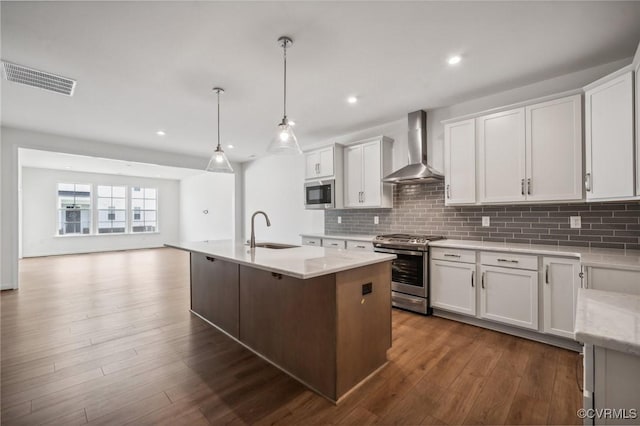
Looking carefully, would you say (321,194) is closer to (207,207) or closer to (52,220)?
(207,207)

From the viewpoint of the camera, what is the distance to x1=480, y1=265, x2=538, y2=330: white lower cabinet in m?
2.63

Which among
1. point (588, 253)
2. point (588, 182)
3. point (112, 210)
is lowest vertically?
point (588, 253)

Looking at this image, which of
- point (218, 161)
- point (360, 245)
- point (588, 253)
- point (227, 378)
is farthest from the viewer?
point (360, 245)

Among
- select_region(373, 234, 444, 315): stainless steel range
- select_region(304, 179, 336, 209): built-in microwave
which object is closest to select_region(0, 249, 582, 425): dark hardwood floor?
select_region(373, 234, 444, 315): stainless steel range

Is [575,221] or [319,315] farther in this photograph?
[575,221]

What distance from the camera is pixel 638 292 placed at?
6.28 feet

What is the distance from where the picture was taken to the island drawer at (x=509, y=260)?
A: 8.63 ft

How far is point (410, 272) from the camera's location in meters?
3.44

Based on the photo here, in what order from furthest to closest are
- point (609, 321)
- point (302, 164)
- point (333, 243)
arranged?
1. point (302, 164)
2. point (333, 243)
3. point (609, 321)

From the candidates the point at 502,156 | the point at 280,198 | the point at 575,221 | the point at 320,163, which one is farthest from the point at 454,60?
the point at 280,198

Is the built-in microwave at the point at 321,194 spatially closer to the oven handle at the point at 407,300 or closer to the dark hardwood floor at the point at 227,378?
the oven handle at the point at 407,300

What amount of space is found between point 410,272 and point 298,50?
8.89ft

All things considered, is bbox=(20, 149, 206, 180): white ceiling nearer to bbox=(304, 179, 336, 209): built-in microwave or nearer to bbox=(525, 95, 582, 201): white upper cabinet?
bbox=(304, 179, 336, 209): built-in microwave

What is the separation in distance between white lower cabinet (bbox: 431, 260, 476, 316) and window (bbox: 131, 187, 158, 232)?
10497mm
